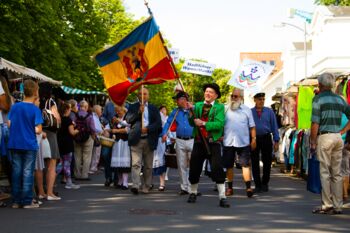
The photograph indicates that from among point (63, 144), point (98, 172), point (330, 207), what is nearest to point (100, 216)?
point (330, 207)

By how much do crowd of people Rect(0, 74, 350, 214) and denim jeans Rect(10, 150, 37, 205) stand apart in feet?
0.05

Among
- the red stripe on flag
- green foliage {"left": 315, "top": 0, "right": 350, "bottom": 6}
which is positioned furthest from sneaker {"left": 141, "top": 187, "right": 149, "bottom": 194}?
green foliage {"left": 315, "top": 0, "right": 350, "bottom": 6}

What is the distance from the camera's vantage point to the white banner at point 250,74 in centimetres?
1501

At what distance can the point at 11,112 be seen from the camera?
10.1 m

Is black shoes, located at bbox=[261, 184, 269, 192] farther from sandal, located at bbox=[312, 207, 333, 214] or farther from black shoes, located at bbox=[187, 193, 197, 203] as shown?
sandal, located at bbox=[312, 207, 333, 214]

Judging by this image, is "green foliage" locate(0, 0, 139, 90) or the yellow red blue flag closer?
the yellow red blue flag

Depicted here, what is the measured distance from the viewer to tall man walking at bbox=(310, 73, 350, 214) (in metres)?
9.75

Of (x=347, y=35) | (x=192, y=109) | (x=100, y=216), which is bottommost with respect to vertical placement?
(x=100, y=216)

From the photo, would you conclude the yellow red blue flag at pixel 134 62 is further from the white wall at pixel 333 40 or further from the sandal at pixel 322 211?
the white wall at pixel 333 40

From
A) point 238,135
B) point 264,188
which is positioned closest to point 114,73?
point 238,135

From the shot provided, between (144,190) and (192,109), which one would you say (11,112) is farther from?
(144,190)

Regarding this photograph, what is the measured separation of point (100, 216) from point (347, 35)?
45406 millimetres

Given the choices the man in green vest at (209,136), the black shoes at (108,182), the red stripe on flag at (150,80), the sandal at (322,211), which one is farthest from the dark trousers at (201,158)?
the black shoes at (108,182)

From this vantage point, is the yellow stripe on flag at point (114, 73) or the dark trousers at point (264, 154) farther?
the dark trousers at point (264, 154)
